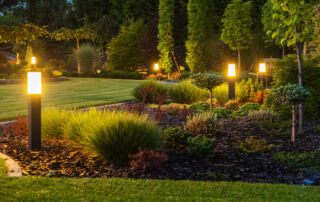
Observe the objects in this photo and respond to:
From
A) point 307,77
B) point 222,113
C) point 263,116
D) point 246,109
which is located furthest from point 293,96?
point 246,109

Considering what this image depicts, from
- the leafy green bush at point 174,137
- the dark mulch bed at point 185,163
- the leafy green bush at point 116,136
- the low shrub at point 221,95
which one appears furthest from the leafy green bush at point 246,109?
the leafy green bush at point 116,136

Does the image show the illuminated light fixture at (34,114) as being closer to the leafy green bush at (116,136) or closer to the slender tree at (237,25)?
the leafy green bush at (116,136)

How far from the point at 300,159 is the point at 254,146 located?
0.71 metres

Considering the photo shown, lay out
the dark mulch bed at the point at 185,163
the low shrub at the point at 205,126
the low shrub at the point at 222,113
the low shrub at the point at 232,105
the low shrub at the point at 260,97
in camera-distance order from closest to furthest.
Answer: the dark mulch bed at the point at 185,163, the low shrub at the point at 205,126, the low shrub at the point at 222,113, the low shrub at the point at 232,105, the low shrub at the point at 260,97

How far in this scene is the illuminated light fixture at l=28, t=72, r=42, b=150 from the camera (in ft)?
15.8

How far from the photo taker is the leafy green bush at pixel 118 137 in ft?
14.0

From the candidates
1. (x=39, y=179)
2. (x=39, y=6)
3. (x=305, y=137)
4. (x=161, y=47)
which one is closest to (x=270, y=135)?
(x=305, y=137)

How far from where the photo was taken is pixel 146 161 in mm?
3936

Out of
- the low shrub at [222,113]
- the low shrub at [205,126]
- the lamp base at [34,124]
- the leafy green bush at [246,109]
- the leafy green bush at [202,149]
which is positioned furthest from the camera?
the leafy green bush at [246,109]

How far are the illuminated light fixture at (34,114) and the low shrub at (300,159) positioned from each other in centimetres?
333

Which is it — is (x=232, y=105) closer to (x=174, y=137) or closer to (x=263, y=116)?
(x=263, y=116)

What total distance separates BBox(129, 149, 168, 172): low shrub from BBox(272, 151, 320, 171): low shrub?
167 centimetres

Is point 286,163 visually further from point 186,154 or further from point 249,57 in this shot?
point 249,57

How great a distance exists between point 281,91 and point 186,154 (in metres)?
2.00
